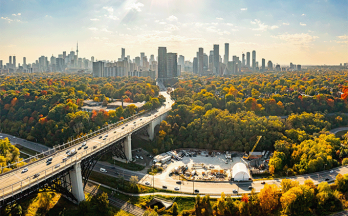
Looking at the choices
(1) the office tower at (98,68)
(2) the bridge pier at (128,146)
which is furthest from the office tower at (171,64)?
(2) the bridge pier at (128,146)

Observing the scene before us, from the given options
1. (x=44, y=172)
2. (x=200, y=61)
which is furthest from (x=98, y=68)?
(x=44, y=172)

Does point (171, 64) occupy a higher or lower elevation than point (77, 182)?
higher

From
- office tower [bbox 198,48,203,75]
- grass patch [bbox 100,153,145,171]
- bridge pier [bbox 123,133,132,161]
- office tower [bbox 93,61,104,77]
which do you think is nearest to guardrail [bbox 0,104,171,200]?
bridge pier [bbox 123,133,132,161]

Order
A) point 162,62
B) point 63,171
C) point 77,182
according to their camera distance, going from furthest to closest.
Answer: point 162,62
point 77,182
point 63,171

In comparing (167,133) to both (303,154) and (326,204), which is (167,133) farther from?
(326,204)

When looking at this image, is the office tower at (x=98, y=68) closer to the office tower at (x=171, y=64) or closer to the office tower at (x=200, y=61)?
the office tower at (x=171, y=64)

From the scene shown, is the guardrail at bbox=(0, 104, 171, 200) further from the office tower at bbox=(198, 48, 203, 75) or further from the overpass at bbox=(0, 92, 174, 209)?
the office tower at bbox=(198, 48, 203, 75)

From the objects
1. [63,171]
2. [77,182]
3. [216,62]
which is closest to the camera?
[63,171]

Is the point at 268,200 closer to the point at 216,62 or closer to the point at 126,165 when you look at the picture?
the point at 126,165

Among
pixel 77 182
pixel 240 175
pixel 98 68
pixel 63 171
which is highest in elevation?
pixel 98 68
